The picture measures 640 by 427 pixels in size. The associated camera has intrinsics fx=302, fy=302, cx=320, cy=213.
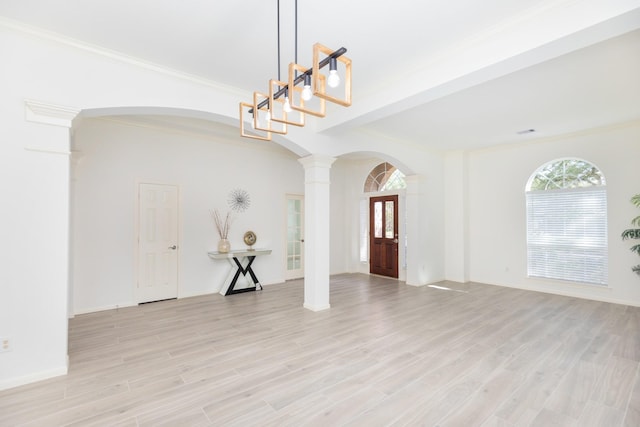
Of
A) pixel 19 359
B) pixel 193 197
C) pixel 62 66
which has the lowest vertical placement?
pixel 19 359

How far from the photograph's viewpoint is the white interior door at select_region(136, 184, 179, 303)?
4852 millimetres

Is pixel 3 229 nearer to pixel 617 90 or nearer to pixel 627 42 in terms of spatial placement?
pixel 627 42

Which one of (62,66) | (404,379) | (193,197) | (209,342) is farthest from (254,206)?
(404,379)

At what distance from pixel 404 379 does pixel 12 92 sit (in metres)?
3.99

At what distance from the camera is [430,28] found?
2488mm

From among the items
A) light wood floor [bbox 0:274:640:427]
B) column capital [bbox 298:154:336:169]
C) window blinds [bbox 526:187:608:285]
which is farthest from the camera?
window blinds [bbox 526:187:608:285]

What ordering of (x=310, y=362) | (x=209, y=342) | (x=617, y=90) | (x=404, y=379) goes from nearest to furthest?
(x=404, y=379) → (x=310, y=362) → (x=209, y=342) → (x=617, y=90)

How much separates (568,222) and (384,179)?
3637 millimetres

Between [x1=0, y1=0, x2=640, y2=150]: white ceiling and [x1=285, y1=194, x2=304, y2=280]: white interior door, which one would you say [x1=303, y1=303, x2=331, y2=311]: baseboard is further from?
[x1=0, y1=0, x2=640, y2=150]: white ceiling

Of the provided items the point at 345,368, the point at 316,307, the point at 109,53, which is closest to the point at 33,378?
the point at 345,368

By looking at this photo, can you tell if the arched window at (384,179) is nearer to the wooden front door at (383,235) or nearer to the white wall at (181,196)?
the wooden front door at (383,235)

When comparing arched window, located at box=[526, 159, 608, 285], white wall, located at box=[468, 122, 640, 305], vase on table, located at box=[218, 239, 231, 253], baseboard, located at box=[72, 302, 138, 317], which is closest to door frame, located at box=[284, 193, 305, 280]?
vase on table, located at box=[218, 239, 231, 253]

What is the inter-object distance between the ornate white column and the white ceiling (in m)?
0.93

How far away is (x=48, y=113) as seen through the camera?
8.35 feet
